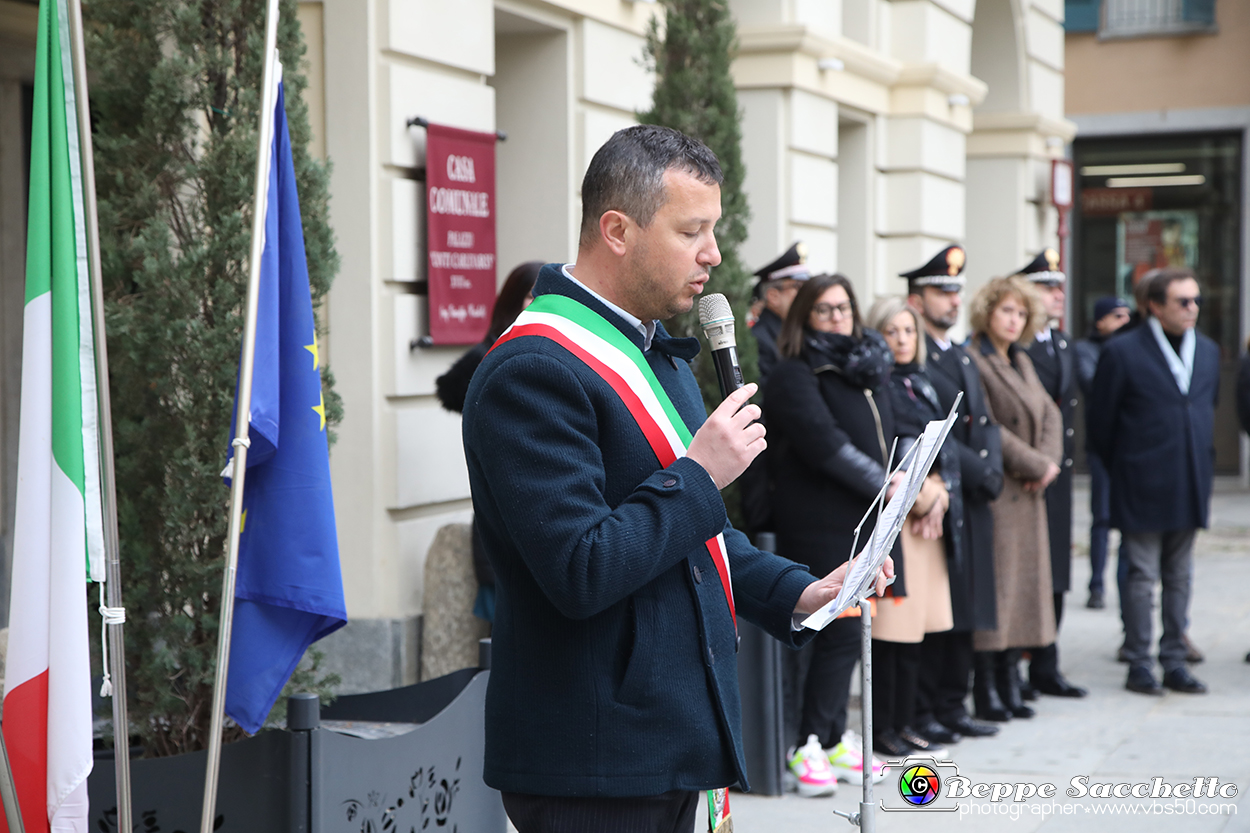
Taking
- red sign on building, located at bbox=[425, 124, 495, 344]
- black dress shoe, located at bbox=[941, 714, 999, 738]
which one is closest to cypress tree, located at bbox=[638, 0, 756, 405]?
red sign on building, located at bbox=[425, 124, 495, 344]

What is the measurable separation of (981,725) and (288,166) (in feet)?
14.6

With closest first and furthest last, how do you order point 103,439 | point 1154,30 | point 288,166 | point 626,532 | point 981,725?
1. point 626,532
2. point 103,439
3. point 288,166
4. point 981,725
5. point 1154,30

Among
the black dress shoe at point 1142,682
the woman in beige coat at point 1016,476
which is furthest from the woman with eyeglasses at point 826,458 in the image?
the black dress shoe at point 1142,682

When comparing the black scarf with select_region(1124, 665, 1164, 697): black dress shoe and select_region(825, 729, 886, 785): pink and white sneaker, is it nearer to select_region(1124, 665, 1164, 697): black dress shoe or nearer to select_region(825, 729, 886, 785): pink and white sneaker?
select_region(825, 729, 886, 785): pink and white sneaker

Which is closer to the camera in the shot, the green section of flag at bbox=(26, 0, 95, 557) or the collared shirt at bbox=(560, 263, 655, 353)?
the collared shirt at bbox=(560, 263, 655, 353)

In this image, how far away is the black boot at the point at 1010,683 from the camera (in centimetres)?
686

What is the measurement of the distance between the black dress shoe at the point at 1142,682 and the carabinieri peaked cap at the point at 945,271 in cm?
227

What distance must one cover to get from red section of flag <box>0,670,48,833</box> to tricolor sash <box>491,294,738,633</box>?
56.4 inches

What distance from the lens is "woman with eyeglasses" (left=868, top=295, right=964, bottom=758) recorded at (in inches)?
230

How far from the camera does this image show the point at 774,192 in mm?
9594

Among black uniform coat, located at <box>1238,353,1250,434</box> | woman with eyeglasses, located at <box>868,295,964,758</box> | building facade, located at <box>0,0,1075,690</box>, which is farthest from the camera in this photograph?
black uniform coat, located at <box>1238,353,1250,434</box>

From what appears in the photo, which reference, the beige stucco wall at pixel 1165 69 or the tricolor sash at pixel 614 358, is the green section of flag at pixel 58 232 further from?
the beige stucco wall at pixel 1165 69

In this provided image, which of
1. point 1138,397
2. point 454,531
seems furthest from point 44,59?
point 1138,397

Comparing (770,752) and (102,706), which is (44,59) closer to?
(102,706)
